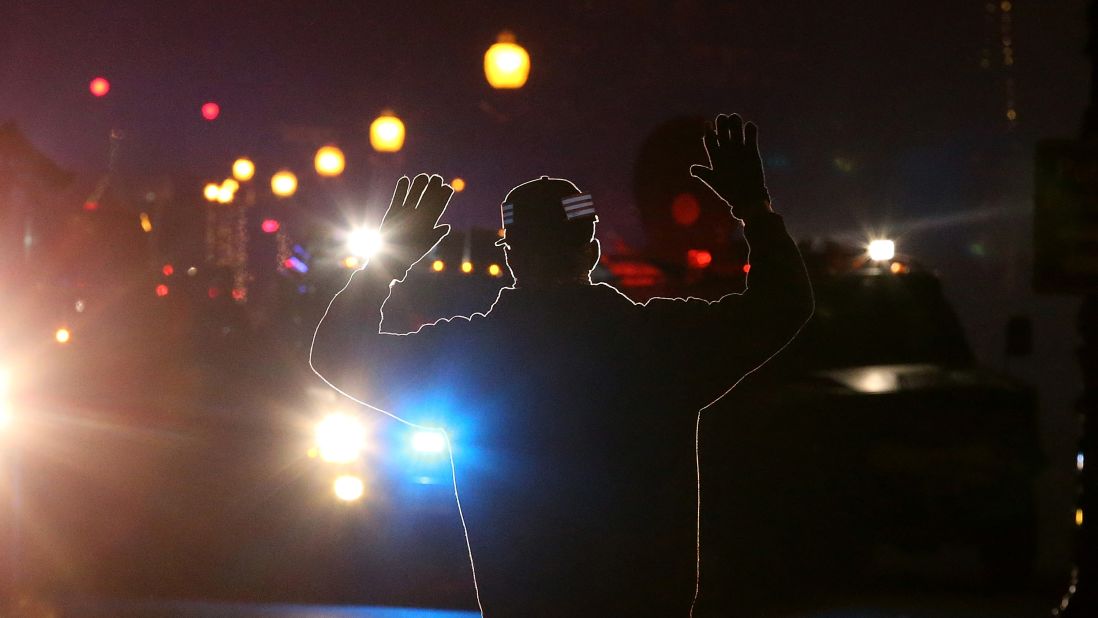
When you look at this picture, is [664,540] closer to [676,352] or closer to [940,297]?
[676,352]

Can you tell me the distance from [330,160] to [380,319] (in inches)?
324

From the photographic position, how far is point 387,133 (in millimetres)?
9305

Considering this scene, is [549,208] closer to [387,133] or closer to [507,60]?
[507,60]

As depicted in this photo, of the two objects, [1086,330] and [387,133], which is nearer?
[1086,330]

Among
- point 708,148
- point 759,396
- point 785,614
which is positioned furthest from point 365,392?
point 759,396

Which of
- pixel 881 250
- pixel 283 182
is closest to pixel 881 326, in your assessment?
pixel 881 250

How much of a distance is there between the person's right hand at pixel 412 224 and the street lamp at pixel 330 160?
800cm

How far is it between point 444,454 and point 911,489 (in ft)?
11.8

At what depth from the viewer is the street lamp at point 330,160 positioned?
10586 mm

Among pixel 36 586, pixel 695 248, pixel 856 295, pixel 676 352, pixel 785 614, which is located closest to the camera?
pixel 676 352

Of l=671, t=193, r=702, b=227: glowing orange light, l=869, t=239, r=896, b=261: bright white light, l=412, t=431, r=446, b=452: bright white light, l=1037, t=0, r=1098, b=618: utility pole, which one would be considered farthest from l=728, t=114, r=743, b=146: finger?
l=671, t=193, r=702, b=227: glowing orange light

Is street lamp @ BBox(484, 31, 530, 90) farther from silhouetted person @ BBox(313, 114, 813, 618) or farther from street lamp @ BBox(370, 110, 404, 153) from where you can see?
silhouetted person @ BBox(313, 114, 813, 618)

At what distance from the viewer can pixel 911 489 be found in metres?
9.39

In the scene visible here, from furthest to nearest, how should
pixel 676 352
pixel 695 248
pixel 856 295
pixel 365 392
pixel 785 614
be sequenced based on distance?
pixel 695 248
pixel 856 295
pixel 785 614
pixel 365 392
pixel 676 352
